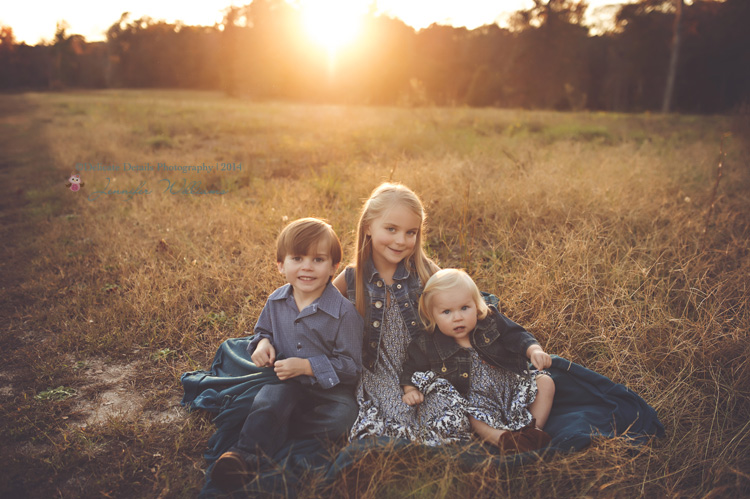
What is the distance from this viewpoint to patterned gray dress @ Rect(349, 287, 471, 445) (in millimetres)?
2109

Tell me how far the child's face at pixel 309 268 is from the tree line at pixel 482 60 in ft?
63.0

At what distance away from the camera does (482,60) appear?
27328 mm

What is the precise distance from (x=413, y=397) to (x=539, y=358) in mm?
653

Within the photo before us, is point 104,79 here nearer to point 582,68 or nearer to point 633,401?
point 582,68

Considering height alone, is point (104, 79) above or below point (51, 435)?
above

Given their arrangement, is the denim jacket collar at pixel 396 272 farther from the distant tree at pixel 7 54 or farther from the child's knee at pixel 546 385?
the distant tree at pixel 7 54

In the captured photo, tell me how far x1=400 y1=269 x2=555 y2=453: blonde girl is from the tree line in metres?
19.1

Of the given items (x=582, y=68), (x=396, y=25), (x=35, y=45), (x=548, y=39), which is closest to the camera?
(x=548, y=39)

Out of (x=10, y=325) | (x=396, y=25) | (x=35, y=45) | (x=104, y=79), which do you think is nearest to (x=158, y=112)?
(x=10, y=325)

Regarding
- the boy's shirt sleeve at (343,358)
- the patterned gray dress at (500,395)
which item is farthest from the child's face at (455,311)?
the boy's shirt sleeve at (343,358)

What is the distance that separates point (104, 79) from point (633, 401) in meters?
43.2

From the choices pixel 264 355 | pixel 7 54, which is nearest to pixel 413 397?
pixel 264 355

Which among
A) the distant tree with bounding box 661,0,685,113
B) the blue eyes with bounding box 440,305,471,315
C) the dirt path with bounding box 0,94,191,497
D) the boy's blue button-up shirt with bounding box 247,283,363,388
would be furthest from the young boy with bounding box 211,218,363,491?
the distant tree with bounding box 661,0,685,113

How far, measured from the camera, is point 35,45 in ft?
113
